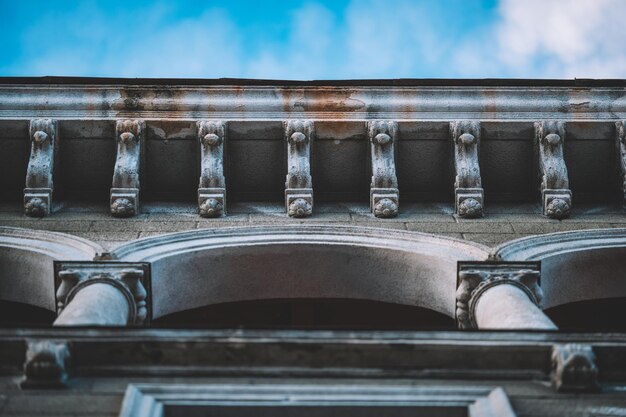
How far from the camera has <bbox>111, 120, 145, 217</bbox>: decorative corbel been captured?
10555 mm

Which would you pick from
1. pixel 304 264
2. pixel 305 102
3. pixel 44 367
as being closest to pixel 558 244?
pixel 304 264

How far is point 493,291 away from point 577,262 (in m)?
1.79

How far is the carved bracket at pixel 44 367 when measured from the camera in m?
6.07

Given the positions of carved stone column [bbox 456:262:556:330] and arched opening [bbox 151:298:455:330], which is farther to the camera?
arched opening [bbox 151:298:455:330]

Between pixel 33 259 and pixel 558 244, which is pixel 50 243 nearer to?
pixel 33 259

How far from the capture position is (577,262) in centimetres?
982

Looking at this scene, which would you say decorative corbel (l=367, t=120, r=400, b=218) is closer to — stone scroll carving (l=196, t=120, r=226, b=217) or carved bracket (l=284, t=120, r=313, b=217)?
carved bracket (l=284, t=120, r=313, b=217)

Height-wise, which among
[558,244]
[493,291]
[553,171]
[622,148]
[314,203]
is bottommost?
[493,291]

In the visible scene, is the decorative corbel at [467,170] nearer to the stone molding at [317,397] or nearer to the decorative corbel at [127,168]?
the decorative corbel at [127,168]

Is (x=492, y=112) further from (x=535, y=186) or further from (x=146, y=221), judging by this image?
(x=146, y=221)

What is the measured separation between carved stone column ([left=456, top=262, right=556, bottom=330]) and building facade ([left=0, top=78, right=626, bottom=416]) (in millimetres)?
19

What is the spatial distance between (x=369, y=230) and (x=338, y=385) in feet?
13.1

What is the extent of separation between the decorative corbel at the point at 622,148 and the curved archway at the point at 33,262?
535cm

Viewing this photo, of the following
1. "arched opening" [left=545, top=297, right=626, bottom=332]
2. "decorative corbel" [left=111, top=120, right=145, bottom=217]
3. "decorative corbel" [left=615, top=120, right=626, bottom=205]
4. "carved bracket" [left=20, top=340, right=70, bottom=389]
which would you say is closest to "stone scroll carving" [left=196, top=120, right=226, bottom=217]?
"decorative corbel" [left=111, top=120, right=145, bottom=217]
